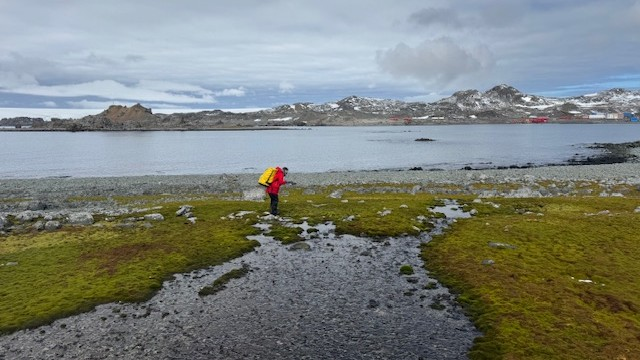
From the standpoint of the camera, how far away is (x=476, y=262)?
877 inches

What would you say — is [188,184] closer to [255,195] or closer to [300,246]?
[255,195]

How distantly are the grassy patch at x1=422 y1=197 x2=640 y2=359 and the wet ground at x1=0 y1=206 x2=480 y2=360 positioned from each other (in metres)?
1.34

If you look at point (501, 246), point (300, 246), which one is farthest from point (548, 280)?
point (300, 246)

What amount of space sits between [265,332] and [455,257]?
12214 millimetres

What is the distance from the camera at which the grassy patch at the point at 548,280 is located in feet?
46.6

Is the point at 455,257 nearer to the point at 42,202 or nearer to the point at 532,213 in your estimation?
the point at 532,213

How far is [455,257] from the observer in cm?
2319

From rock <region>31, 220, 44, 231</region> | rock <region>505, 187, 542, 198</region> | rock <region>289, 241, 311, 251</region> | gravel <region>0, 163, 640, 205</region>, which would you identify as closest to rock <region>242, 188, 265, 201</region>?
gravel <region>0, 163, 640, 205</region>

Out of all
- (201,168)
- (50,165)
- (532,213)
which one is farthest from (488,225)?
(50,165)

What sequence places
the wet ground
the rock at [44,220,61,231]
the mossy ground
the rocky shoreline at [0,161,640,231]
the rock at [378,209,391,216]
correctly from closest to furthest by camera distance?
the wet ground, the mossy ground, the rock at [44,220,61,231], the rock at [378,209,391,216], the rocky shoreline at [0,161,640,231]

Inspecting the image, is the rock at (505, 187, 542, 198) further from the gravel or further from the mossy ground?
the gravel

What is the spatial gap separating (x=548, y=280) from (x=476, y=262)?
362 cm

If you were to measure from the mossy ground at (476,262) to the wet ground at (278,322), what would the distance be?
107 centimetres

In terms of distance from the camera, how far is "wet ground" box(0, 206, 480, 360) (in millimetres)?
14102
